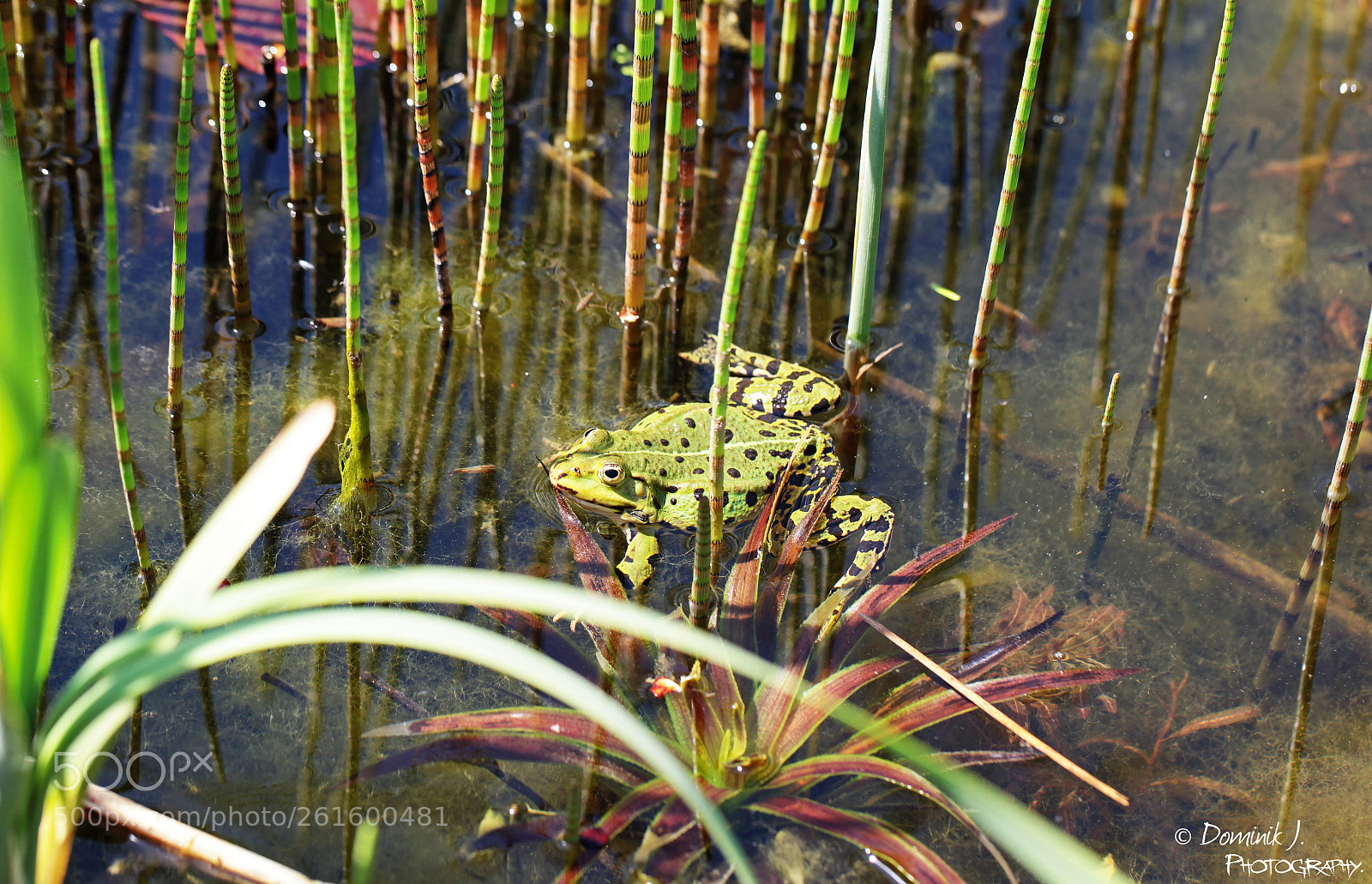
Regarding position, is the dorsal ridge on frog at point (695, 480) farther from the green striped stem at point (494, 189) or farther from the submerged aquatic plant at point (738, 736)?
the green striped stem at point (494, 189)

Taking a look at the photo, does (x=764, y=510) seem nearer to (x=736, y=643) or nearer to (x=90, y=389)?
(x=736, y=643)

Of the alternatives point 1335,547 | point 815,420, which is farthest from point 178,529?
point 1335,547

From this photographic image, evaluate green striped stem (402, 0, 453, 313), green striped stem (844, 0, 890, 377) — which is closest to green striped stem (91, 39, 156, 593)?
green striped stem (402, 0, 453, 313)

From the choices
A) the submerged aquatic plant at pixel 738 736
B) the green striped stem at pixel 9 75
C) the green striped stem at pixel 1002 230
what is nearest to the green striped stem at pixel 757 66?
the green striped stem at pixel 1002 230

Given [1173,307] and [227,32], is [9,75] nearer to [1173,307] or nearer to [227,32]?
[227,32]

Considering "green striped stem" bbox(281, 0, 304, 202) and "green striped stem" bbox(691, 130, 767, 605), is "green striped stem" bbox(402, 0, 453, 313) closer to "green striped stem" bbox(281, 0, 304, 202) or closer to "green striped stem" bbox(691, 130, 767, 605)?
"green striped stem" bbox(281, 0, 304, 202)

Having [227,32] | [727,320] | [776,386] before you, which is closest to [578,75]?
[227,32]
